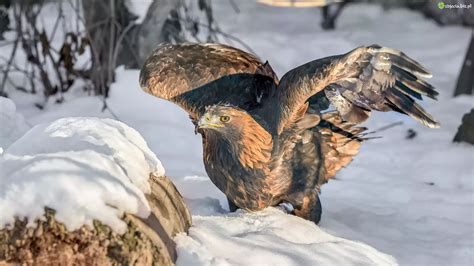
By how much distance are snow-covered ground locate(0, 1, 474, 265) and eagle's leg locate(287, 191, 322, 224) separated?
0.08m

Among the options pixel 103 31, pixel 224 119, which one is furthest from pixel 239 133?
pixel 103 31

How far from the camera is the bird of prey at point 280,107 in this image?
8.94ft

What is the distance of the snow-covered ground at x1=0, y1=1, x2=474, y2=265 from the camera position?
2.42 m

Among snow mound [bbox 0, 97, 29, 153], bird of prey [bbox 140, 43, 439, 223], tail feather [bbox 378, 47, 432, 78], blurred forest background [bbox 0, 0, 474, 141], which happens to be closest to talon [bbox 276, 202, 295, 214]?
bird of prey [bbox 140, 43, 439, 223]

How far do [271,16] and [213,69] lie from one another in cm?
799

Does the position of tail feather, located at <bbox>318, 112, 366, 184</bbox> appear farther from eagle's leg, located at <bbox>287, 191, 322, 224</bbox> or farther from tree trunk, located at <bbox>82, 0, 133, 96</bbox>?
tree trunk, located at <bbox>82, 0, 133, 96</bbox>

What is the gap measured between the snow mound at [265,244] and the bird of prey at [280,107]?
0.18 meters

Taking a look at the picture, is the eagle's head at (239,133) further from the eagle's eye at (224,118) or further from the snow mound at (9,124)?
the snow mound at (9,124)

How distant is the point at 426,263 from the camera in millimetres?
3078

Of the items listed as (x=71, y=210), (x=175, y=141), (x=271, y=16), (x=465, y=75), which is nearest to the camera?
(x=71, y=210)

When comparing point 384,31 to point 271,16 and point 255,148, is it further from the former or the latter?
point 255,148

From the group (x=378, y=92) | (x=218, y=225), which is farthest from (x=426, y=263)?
(x=218, y=225)

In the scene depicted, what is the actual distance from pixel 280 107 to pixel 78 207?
1.22 meters

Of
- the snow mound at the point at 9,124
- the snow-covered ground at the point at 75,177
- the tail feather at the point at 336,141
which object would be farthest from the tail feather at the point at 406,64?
the snow mound at the point at 9,124
